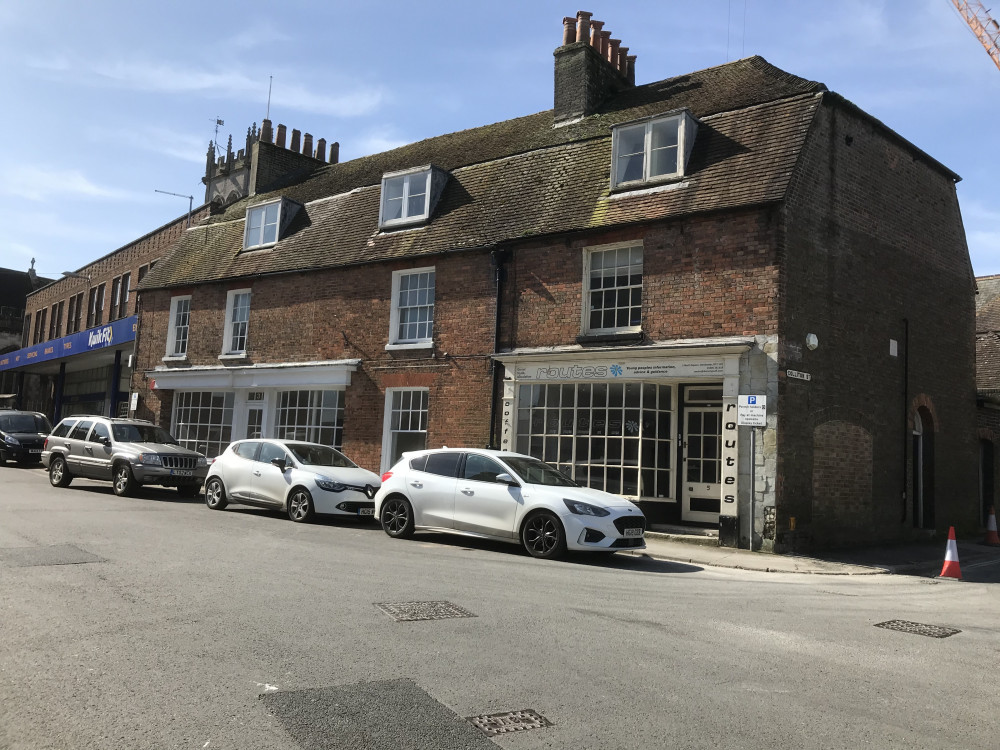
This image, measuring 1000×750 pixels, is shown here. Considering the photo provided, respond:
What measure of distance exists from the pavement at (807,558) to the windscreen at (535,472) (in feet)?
5.73

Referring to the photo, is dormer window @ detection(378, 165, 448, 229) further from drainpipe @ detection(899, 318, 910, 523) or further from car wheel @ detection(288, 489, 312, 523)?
drainpipe @ detection(899, 318, 910, 523)

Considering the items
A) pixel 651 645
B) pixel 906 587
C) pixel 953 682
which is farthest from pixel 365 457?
pixel 953 682

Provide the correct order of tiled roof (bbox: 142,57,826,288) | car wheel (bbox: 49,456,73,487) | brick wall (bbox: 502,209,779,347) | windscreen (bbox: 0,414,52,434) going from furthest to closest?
1. windscreen (bbox: 0,414,52,434)
2. car wheel (bbox: 49,456,73,487)
3. tiled roof (bbox: 142,57,826,288)
4. brick wall (bbox: 502,209,779,347)

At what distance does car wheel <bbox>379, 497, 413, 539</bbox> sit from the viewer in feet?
41.2

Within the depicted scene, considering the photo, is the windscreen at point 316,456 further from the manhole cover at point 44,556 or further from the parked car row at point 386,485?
the manhole cover at point 44,556

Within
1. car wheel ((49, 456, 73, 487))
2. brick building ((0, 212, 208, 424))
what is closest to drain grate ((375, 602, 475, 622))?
car wheel ((49, 456, 73, 487))

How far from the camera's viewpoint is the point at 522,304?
16.7 metres

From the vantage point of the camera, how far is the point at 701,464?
1494 centimetres

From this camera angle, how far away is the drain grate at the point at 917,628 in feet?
25.0

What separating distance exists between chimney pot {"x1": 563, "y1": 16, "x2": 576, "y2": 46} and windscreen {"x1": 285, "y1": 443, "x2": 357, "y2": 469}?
1181cm

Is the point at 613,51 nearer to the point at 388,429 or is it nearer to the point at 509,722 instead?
the point at 388,429

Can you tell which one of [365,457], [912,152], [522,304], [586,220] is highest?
[912,152]

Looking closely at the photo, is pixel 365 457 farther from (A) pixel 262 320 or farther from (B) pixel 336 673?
(B) pixel 336 673

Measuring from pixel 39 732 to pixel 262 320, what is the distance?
1878cm
